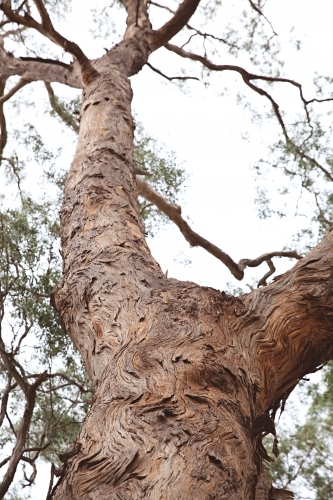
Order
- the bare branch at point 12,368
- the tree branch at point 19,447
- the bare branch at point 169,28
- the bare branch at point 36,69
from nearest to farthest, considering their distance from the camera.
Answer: the tree branch at point 19,447 < the bare branch at point 36,69 < the bare branch at point 12,368 < the bare branch at point 169,28

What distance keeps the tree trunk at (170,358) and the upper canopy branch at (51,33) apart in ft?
5.79

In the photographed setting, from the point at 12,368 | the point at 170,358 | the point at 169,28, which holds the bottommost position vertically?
the point at 170,358

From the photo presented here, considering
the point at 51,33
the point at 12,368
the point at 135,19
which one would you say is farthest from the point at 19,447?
the point at 135,19

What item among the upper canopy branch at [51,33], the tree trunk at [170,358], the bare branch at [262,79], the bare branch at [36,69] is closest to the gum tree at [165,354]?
the tree trunk at [170,358]

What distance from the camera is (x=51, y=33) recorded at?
4.71 m

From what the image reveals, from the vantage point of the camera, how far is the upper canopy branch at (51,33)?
13.2 ft

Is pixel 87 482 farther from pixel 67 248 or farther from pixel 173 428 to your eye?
pixel 67 248

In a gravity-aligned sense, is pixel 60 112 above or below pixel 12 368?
above

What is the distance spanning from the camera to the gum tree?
1322 mm

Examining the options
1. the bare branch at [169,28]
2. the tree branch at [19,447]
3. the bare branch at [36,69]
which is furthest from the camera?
the bare branch at [169,28]

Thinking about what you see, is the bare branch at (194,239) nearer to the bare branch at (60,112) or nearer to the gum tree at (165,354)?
the bare branch at (60,112)

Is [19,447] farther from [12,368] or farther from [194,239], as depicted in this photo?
[194,239]

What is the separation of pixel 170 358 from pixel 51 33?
3740 mm

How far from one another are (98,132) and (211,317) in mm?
1778
